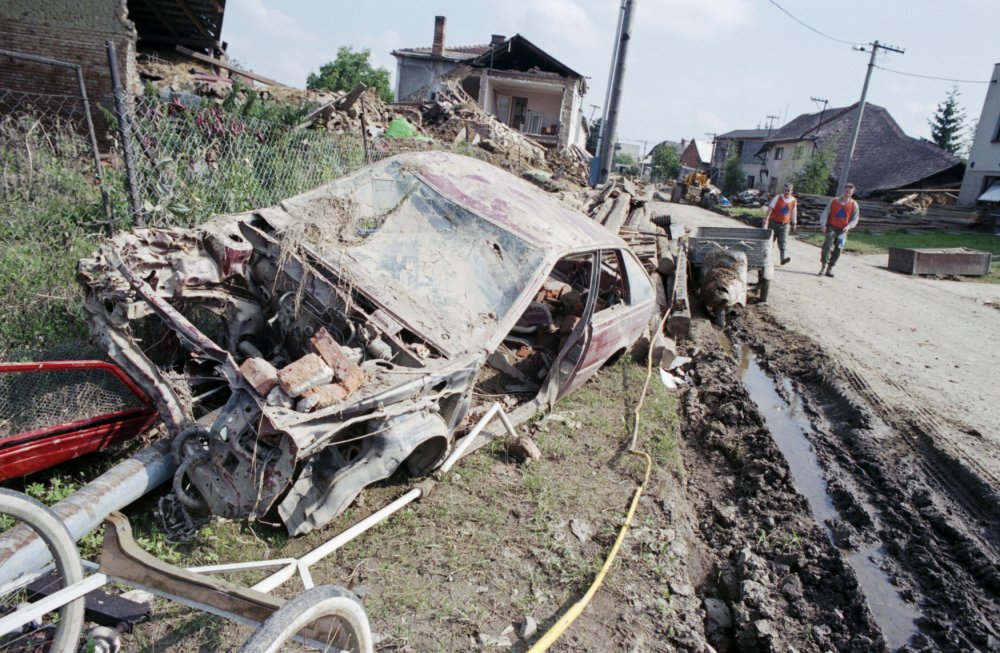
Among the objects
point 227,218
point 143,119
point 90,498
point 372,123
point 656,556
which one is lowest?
point 656,556

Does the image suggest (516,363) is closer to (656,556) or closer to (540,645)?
(656,556)

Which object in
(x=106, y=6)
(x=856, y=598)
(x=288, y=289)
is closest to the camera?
(x=856, y=598)

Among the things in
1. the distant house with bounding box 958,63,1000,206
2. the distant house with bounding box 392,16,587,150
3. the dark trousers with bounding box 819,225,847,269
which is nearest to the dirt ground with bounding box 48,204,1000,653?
the dark trousers with bounding box 819,225,847,269

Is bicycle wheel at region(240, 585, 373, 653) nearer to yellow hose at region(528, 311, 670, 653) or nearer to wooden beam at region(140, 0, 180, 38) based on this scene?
yellow hose at region(528, 311, 670, 653)

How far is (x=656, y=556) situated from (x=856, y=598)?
1101 mm

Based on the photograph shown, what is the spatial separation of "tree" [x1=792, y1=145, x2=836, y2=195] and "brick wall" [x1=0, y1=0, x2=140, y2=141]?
3318 centimetres

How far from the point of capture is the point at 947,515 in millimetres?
4301

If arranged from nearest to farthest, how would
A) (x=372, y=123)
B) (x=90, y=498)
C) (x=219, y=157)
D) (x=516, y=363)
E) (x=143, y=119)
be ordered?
(x=90, y=498) < (x=516, y=363) < (x=143, y=119) < (x=219, y=157) < (x=372, y=123)

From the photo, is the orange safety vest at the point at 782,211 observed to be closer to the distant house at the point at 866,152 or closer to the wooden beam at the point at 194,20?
the wooden beam at the point at 194,20

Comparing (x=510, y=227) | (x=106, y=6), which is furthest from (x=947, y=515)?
(x=106, y=6)

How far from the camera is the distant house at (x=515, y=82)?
30594 millimetres

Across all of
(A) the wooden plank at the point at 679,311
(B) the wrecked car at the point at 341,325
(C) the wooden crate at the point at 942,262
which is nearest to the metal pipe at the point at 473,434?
(B) the wrecked car at the point at 341,325

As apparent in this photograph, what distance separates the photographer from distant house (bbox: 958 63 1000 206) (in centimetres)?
2636

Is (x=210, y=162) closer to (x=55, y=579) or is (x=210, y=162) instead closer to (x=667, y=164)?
(x=55, y=579)
